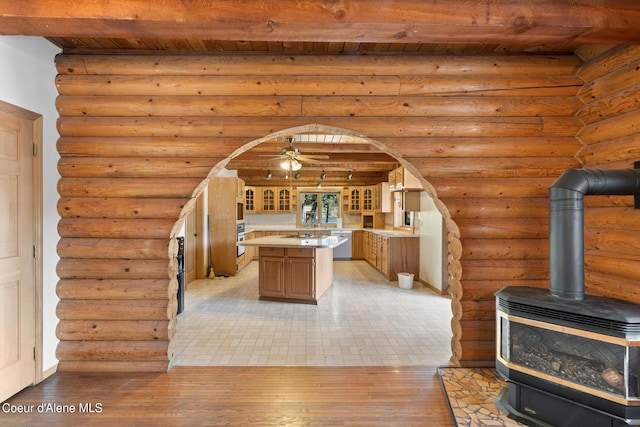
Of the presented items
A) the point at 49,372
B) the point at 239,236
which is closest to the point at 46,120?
the point at 49,372

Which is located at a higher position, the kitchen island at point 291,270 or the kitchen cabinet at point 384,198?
the kitchen cabinet at point 384,198

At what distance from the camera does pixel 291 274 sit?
5.12 metres

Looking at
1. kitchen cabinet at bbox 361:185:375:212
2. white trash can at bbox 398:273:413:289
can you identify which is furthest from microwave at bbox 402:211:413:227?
white trash can at bbox 398:273:413:289

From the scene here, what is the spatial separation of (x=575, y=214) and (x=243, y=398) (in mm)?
2875

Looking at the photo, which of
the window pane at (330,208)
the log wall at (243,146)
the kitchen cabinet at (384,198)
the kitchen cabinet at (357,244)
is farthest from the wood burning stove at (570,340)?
the window pane at (330,208)

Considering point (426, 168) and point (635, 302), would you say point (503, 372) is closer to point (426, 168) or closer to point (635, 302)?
point (635, 302)

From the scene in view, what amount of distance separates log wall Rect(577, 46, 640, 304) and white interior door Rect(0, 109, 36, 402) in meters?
4.78

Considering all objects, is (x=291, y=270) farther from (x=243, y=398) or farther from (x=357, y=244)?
(x=357, y=244)

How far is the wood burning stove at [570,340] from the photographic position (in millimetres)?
1886

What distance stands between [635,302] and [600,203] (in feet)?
2.61

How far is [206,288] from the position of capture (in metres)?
6.00

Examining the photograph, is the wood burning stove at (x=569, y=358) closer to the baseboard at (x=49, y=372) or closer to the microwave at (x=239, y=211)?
the baseboard at (x=49, y=372)

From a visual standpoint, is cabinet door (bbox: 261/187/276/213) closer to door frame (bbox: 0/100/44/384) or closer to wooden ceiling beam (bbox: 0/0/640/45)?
door frame (bbox: 0/100/44/384)

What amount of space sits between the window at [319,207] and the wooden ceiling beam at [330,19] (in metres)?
8.15
